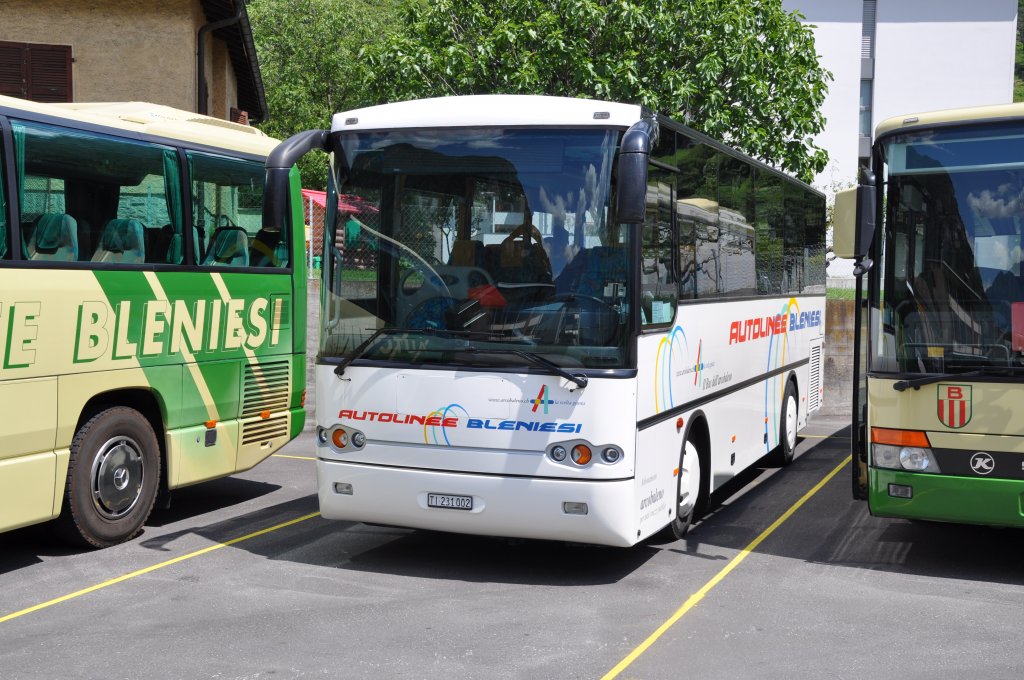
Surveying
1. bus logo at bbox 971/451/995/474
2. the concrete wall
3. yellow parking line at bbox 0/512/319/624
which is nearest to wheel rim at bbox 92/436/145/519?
yellow parking line at bbox 0/512/319/624

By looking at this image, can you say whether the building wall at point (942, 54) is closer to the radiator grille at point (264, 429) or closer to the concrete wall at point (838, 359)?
the concrete wall at point (838, 359)

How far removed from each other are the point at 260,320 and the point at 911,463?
5383mm

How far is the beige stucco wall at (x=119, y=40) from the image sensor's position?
57.6ft

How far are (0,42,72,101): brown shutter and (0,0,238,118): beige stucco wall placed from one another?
11 cm

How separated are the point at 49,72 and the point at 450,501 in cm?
1295

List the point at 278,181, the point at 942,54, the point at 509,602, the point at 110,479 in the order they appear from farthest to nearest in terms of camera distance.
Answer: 1. the point at 942,54
2. the point at 110,479
3. the point at 278,181
4. the point at 509,602

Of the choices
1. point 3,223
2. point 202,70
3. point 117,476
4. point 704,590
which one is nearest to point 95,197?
point 3,223

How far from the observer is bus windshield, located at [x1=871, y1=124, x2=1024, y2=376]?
295 inches

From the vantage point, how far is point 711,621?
6.64 metres

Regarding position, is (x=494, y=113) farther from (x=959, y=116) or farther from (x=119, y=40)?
(x=119, y=40)

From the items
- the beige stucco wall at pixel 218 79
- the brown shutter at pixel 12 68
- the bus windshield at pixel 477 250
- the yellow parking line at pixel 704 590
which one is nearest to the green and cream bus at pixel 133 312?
the bus windshield at pixel 477 250

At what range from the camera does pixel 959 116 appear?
25.5ft

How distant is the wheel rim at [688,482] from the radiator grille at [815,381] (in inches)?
208

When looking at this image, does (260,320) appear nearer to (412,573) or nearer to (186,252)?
(186,252)
